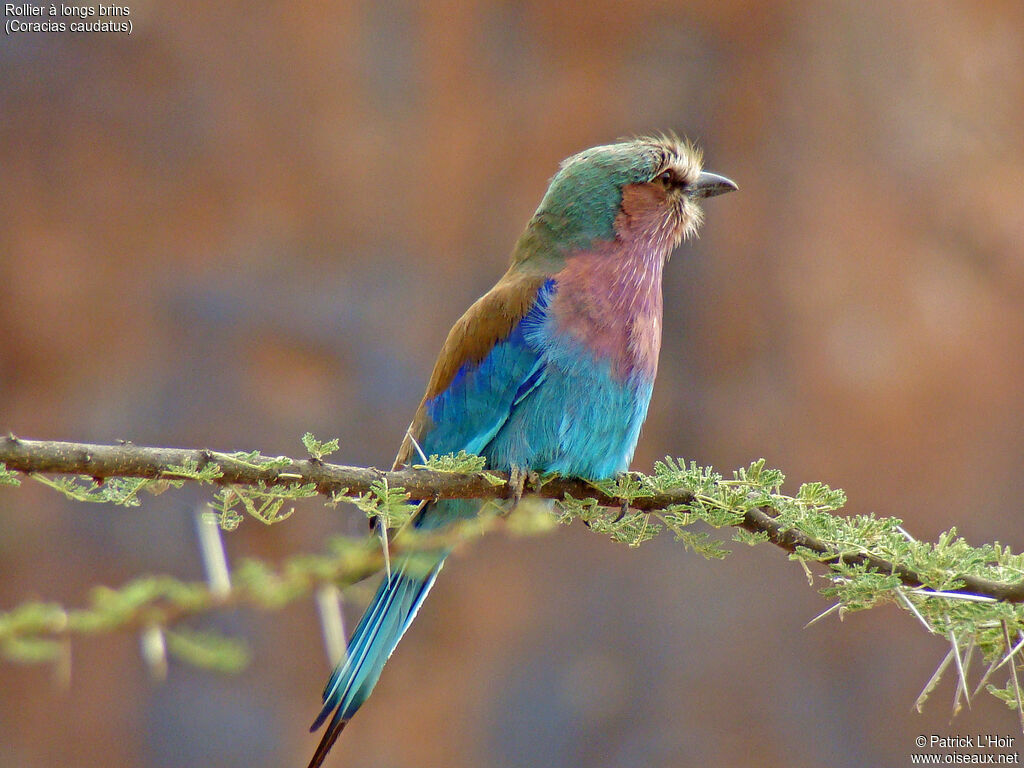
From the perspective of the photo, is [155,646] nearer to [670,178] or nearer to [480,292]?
[670,178]

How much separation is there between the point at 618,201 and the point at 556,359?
565 mm

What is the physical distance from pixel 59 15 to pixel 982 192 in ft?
16.2

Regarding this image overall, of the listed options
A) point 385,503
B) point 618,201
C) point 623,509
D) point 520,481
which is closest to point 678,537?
point 623,509

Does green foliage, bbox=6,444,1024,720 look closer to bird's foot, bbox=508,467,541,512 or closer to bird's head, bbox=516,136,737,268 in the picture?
bird's foot, bbox=508,467,541,512

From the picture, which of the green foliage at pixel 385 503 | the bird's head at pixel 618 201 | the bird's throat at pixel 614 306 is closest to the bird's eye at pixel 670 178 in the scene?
the bird's head at pixel 618 201

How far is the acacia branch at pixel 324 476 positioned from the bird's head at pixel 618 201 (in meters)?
0.89

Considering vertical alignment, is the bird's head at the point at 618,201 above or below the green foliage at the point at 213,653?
above

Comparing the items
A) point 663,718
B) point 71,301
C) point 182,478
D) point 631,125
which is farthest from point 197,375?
point 182,478

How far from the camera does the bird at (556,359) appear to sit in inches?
95.2

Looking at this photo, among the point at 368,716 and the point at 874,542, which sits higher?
the point at 874,542

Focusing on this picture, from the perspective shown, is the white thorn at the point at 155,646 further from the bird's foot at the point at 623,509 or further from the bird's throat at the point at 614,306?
the bird's throat at the point at 614,306

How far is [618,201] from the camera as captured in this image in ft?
9.23

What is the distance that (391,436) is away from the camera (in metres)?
5.82

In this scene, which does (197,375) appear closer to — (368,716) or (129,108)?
(129,108)
